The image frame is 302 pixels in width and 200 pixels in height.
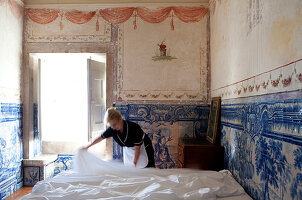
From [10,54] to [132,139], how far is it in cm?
296

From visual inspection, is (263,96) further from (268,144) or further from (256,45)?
(256,45)

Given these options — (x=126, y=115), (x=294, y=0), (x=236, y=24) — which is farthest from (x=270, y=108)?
(x=126, y=115)

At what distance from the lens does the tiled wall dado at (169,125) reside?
5.03m

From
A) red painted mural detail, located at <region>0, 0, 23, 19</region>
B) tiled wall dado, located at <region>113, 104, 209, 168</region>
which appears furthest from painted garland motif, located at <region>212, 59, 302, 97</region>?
red painted mural detail, located at <region>0, 0, 23, 19</region>

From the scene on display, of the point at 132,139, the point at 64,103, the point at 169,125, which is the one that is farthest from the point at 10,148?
the point at 169,125

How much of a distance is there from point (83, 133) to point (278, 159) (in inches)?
197

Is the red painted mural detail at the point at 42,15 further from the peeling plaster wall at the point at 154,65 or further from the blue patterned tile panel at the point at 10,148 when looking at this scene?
the blue patterned tile panel at the point at 10,148

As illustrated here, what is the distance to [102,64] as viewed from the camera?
5.56 m

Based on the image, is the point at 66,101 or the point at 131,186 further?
the point at 66,101

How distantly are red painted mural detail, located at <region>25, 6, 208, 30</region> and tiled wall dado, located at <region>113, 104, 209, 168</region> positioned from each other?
1.73m

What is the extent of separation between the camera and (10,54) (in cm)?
470

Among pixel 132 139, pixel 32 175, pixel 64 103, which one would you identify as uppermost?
Result: pixel 64 103

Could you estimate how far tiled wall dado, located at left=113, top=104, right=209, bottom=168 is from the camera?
198 inches

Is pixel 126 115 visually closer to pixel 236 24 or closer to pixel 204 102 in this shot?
pixel 204 102
